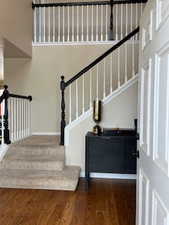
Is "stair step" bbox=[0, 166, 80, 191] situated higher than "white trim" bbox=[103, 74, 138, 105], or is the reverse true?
"white trim" bbox=[103, 74, 138, 105]

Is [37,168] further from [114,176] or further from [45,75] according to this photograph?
[45,75]

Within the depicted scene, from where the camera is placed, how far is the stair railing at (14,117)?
375cm

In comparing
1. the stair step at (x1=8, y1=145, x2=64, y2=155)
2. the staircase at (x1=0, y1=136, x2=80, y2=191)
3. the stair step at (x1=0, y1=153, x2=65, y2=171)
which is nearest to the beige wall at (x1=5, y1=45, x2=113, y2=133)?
the staircase at (x1=0, y1=136, x2=80, y2=191)

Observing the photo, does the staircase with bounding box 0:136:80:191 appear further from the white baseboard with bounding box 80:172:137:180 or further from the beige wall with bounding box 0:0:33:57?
the beige wall with bounding box 0:0:33:57

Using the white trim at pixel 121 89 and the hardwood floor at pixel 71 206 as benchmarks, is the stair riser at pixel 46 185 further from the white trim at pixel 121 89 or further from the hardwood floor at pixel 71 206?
the white trim at pixel 121 89

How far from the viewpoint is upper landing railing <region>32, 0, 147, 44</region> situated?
4809mm

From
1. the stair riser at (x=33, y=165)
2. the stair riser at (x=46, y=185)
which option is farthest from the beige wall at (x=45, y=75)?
the stair riser at (x=46, y=185)

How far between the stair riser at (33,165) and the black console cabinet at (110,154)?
1.64 feet

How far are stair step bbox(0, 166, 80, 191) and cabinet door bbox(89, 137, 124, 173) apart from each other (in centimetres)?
38

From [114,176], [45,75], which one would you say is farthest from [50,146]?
[45,75]

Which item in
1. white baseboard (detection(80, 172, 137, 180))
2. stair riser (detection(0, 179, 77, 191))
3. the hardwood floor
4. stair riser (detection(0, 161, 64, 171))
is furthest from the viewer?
white baseboard (detection(80, 172, 137, 180))

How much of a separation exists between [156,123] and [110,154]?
2.16 m

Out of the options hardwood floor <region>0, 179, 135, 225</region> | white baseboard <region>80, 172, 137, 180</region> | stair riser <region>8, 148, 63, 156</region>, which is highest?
stair riser <region>8, 148, 63, 156</region>

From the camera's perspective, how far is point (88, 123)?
374 centimetres
